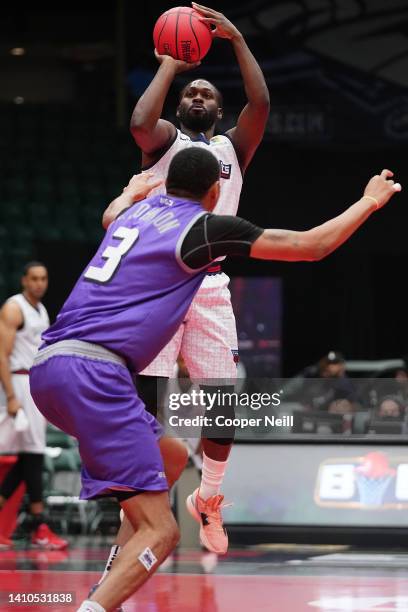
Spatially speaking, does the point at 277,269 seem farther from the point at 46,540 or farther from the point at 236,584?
the point at 236,584

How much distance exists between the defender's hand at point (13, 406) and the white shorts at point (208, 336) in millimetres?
3973

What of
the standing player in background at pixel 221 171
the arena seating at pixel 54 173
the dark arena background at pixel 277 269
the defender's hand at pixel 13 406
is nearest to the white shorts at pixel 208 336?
the standing player in background at pixel 221 171

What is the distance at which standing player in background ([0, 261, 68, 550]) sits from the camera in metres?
9.85

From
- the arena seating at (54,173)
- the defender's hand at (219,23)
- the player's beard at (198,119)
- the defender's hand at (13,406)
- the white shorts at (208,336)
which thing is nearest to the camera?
the defender's hand at (219,23)

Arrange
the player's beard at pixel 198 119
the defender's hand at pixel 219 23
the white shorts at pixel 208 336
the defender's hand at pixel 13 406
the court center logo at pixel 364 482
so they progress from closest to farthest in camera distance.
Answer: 1. the defender's hand at pixel 219 23
2. the white shorts at pixel 208 336
3. the player's beard at pixel 198 119
4. the court center logo at pixel 364 482
5. the defender's hand at pixel 13 406

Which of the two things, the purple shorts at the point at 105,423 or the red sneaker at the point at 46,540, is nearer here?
the purple shorts at the point at 105,423

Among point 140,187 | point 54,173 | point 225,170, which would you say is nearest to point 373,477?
point 225,170

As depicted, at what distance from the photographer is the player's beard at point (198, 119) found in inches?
245

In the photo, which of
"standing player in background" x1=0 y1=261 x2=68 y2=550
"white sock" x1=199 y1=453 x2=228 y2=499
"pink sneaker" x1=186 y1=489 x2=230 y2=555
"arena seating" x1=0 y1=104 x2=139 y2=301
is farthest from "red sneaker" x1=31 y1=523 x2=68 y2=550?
"arena seating" x1=0 y1=104 x2=139 y2=301

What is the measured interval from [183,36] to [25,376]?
4.77 m

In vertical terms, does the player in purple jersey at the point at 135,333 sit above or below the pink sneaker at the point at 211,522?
above

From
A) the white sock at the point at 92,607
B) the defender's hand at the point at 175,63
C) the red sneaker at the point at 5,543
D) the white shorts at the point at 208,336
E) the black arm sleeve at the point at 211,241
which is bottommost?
the red sneaker at the point at 5,543

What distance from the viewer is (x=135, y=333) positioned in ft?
15.2

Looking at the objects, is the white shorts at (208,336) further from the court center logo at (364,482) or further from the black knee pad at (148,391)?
the court center logo at (364,482)
